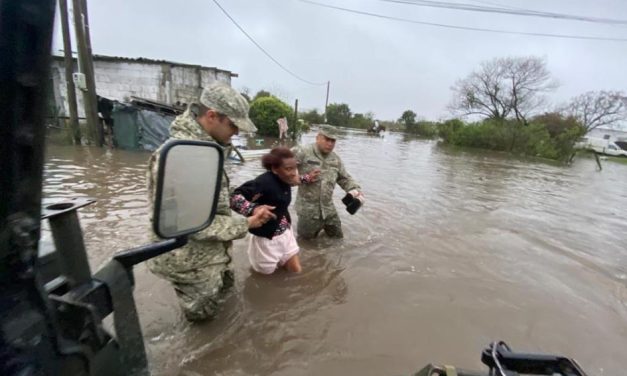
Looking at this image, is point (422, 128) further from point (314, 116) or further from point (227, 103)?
point (227, 103)

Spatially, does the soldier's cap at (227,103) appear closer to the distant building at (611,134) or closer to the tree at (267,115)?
the tree at (267,115)

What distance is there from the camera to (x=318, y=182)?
504 cm

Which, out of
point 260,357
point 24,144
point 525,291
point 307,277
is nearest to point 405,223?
point 525,291

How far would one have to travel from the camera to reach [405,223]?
6.74 m

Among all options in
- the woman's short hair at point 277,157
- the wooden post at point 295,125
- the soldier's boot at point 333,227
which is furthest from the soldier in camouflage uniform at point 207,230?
the wooden post at point 295,125

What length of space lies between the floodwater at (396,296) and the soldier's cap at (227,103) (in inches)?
71.7

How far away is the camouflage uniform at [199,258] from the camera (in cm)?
251

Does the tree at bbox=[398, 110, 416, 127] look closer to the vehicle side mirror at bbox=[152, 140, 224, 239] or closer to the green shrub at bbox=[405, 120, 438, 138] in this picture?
the green shrub at bbox=[405, 120, 438, 138]

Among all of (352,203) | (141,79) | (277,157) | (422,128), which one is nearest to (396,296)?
(352,203)

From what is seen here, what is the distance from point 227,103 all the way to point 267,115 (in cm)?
1934

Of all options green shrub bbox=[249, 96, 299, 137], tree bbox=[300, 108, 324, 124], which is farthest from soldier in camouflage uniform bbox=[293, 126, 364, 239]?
tree bbox=[300, 108, 324, 124]

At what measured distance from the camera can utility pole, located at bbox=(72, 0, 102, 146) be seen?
32.8ft

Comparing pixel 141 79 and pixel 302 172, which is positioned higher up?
pixel 141 79

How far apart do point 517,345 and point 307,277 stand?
7.31 ft
